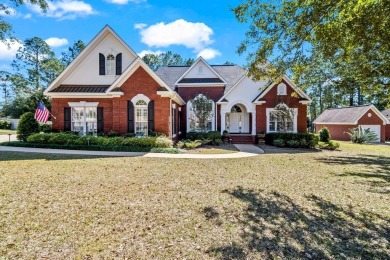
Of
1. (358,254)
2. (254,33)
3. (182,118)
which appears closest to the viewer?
(358,254)

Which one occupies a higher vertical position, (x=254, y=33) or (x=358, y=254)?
(x=254, y=33)

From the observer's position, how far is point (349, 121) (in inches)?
1280

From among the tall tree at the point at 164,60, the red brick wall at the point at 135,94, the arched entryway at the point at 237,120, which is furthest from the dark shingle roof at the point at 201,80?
the tall tree at the point at 164,60

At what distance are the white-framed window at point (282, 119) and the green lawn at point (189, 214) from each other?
12.5m

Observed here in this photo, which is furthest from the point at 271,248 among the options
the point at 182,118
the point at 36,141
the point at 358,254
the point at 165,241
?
the point at 182,118

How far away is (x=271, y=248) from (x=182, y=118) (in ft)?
67.8

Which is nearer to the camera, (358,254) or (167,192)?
(358,254)

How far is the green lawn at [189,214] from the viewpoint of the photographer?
4.07 m

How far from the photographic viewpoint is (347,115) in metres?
34.3

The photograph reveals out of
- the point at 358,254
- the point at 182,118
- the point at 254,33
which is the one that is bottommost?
the point at 358,254

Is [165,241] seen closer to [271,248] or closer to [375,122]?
[271,248]

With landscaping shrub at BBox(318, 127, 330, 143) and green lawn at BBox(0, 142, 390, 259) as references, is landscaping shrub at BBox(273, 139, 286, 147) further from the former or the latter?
green lawn at BBox(0, 142, 390, 259)

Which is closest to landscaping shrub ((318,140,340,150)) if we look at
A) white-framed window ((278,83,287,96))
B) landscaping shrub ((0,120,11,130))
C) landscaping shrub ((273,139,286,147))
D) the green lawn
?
landscaping shrub ((273,139,286,147))

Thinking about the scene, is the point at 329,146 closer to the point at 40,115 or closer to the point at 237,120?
the point at 237,120
